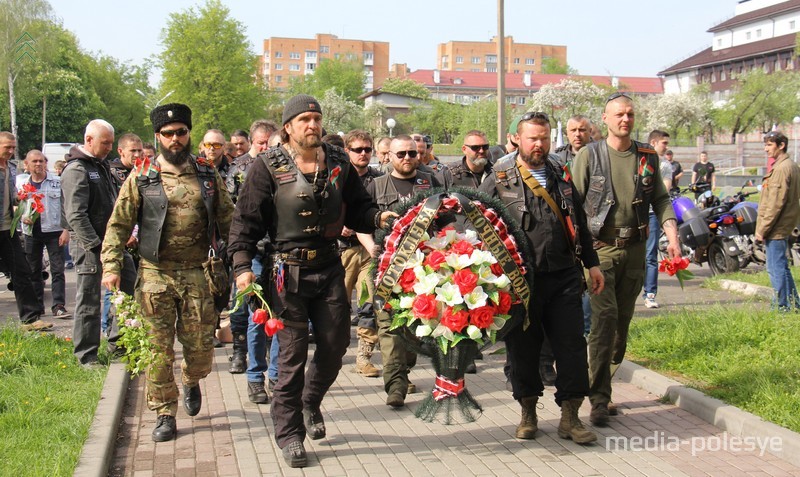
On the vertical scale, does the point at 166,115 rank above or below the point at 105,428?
above

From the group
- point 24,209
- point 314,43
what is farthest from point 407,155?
point 314,43

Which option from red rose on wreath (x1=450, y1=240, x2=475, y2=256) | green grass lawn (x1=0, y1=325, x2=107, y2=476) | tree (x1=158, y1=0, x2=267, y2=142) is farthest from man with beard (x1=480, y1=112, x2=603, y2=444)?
tree (x1=158, y1=0, x2=267, y2=142)

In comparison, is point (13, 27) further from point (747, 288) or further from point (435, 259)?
point (435, 259)

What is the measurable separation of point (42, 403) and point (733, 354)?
5.79 meters

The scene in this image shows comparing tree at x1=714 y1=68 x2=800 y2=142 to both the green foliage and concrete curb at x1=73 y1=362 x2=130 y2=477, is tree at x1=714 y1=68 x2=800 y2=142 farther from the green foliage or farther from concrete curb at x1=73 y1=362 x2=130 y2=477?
concrete curb at x1=73 y1=362 x2=130 y2=477

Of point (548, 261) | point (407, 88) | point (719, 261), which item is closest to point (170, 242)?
point (548, 261)

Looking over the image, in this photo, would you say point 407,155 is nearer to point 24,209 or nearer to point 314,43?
point 24,209

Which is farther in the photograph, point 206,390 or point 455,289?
point 206,390

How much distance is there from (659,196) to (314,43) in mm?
168748

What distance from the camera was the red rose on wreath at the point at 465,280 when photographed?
527cm

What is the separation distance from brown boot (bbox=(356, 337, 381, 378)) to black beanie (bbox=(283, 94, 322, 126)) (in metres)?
3.12

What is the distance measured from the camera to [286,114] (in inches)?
227

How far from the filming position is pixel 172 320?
20.4ft

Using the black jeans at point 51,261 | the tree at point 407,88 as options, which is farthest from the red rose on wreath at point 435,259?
the tree at point 407,88
